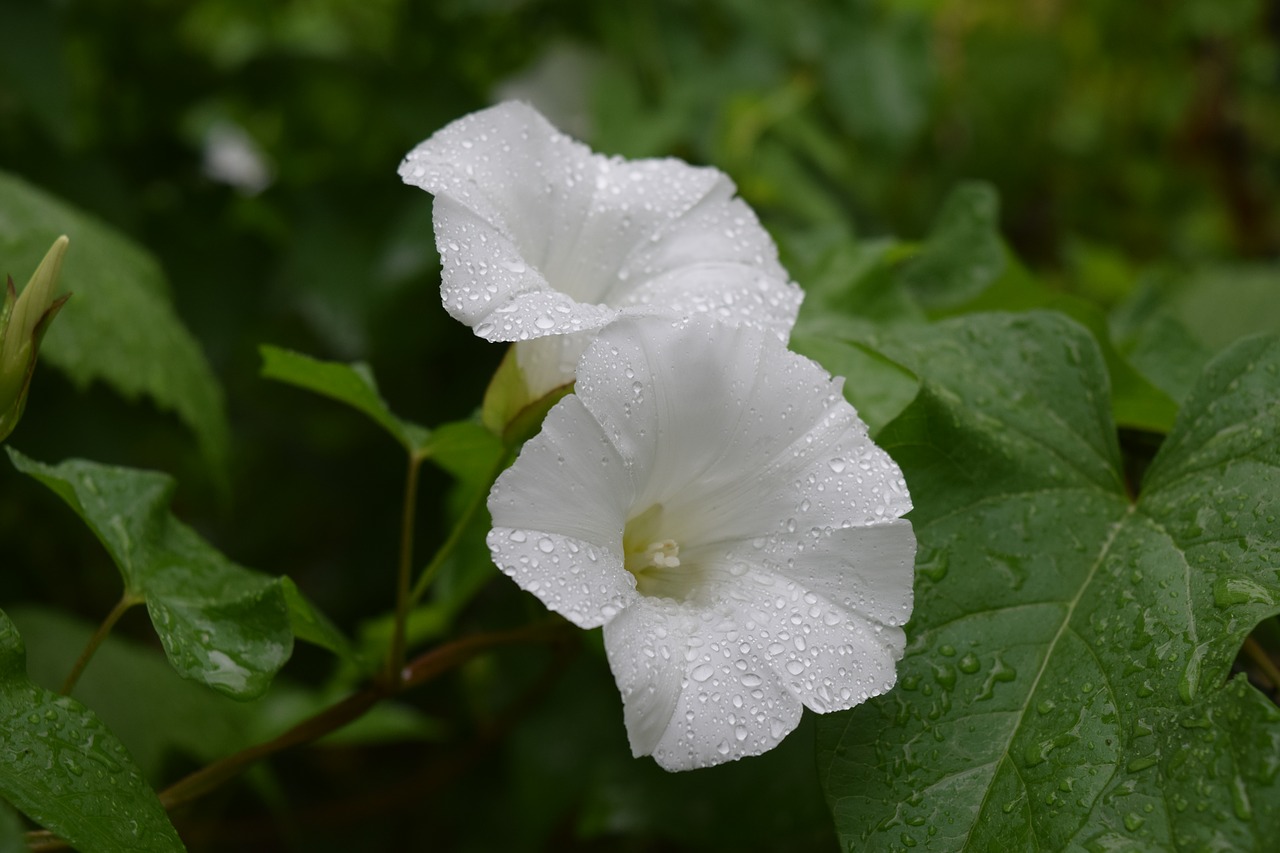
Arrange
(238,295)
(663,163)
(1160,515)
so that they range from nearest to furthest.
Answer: (1160,515) < (663,163) < (238,295)

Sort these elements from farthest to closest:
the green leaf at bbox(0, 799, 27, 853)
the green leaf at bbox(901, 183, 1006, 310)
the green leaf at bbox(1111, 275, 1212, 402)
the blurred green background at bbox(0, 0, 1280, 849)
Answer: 1. the blurred green background at bbox(0, 0, 1280, 849)
2. the green leaf at bbox(901, 183, 1006, 310)
3. the green leaf at bbox(1111, 275, 1212, 402)
4. the green leaf at bbox(0, 799, 27, 853)

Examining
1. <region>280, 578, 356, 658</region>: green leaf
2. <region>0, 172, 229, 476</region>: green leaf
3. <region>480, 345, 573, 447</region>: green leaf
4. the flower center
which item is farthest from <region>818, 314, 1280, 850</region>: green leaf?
<region>0, 172, 229, 476</region>: green leaf

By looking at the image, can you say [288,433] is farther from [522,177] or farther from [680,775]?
[522,177]

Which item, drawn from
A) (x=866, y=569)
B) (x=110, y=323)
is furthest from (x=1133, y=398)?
(x=110, y=323)

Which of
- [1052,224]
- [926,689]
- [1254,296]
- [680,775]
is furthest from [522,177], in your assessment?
[1052,224]

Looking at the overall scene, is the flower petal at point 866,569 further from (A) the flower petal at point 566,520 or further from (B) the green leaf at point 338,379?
(B) the green leaf at point 338,379

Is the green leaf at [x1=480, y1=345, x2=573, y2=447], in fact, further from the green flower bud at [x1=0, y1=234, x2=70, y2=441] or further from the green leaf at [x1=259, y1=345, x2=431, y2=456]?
the green flower bud at [x1=0, y1=234, x2=70, y2=441]
